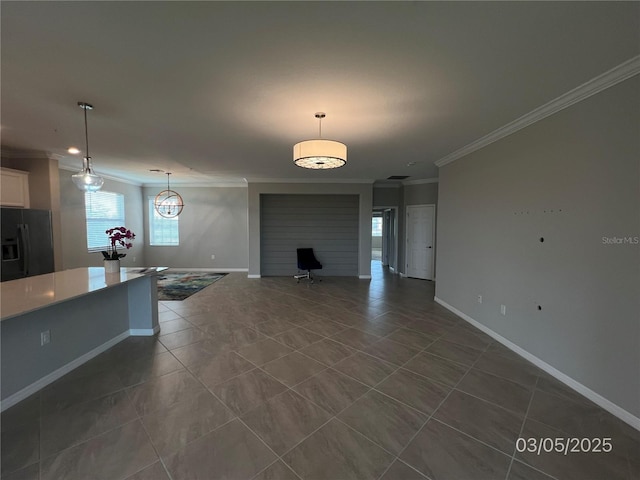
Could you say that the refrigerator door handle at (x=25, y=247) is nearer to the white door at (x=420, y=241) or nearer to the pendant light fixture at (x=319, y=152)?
the pendant light fixture at (x=319, y=152)

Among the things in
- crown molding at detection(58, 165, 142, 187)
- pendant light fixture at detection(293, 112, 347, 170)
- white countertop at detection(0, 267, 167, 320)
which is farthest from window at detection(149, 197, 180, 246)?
pendant light fixture at detection(293, 112, 347, 170)

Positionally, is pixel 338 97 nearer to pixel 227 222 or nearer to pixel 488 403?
pixel 488 403

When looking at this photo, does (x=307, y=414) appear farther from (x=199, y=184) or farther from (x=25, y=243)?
(x=199, y=184)

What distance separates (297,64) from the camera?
198 centimetres

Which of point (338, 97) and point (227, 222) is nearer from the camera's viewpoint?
point (338, 97)

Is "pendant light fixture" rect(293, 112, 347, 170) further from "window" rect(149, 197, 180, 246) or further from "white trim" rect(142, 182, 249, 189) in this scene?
"window" rect(149, 197, 180, 246)

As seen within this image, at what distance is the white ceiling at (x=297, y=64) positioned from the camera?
150cm

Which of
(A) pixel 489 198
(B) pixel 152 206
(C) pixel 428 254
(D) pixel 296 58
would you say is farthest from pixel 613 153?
(B) pixel 152 206

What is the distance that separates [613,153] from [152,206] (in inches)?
375

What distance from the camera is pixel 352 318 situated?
414 centimetres

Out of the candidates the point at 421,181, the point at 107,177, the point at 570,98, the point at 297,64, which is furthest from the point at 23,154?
the point at 421,181

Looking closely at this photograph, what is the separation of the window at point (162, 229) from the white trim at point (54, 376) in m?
5.39

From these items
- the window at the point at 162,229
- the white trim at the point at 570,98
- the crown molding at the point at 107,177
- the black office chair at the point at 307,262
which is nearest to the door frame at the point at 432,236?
the black office chair at the point at 307,262
